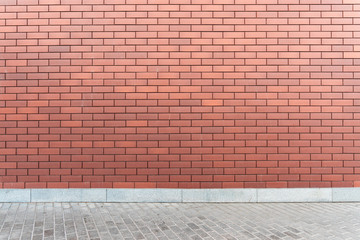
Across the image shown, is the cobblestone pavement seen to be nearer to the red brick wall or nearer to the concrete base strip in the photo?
the concrete base strip

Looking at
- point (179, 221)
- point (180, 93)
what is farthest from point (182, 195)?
point (180, 93)

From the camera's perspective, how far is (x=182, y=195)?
4.54 metres

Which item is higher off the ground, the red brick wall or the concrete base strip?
the red brick wall

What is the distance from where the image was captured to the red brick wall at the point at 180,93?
4.50 meters

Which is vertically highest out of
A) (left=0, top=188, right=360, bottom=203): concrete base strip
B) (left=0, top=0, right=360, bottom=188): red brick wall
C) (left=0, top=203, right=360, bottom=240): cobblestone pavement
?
(left=0, top=0, right=360, bottom=188): red brick wall

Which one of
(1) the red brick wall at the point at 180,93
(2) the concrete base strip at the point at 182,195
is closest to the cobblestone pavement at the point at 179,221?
(2) the concrete base strip at the point at 182,195

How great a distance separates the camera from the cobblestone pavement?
331cm

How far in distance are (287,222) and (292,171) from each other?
113 cm

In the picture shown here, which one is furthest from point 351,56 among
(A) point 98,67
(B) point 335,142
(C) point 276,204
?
(A) point 98,67

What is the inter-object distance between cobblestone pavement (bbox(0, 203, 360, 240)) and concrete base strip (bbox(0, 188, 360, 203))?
11 centimetres

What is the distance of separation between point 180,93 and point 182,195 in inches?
73.6

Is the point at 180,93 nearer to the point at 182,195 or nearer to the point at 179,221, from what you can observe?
the point at 182,195


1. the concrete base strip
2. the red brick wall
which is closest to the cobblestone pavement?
the concrete base strip

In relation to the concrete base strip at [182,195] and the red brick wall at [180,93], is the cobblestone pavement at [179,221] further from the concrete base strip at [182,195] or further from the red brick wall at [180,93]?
the red brick wall at [180,93]
